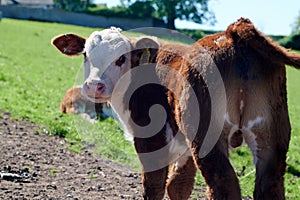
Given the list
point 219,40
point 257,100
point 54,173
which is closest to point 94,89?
point 219,40

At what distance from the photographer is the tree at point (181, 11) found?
54.2m

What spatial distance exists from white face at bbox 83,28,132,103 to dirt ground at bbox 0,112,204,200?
1.52m

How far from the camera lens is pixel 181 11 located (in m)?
62.6

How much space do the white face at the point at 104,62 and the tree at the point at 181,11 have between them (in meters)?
42.9

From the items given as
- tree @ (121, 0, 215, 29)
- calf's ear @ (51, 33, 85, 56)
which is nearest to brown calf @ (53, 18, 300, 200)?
calf's ear @ (51, 33, 85, 56)

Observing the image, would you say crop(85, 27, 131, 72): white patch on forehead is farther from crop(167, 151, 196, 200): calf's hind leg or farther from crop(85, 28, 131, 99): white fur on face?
crop(167, 151, 196, 200): calf's hind leg

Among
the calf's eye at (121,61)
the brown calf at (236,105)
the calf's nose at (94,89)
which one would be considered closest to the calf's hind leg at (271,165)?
the brown calf at (236,105)

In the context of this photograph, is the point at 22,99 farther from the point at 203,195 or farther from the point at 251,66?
the point at 251,66

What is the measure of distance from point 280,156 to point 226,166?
52 cm

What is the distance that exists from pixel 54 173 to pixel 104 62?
2364mm

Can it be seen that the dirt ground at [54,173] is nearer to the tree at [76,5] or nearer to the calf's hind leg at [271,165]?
the calf's hind leg at [271,165]

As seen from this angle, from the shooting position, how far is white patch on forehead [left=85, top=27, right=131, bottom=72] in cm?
608

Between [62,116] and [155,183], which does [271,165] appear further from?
[62,116]

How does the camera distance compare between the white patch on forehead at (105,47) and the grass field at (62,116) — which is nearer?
the white patch on forehead at (105,47)
